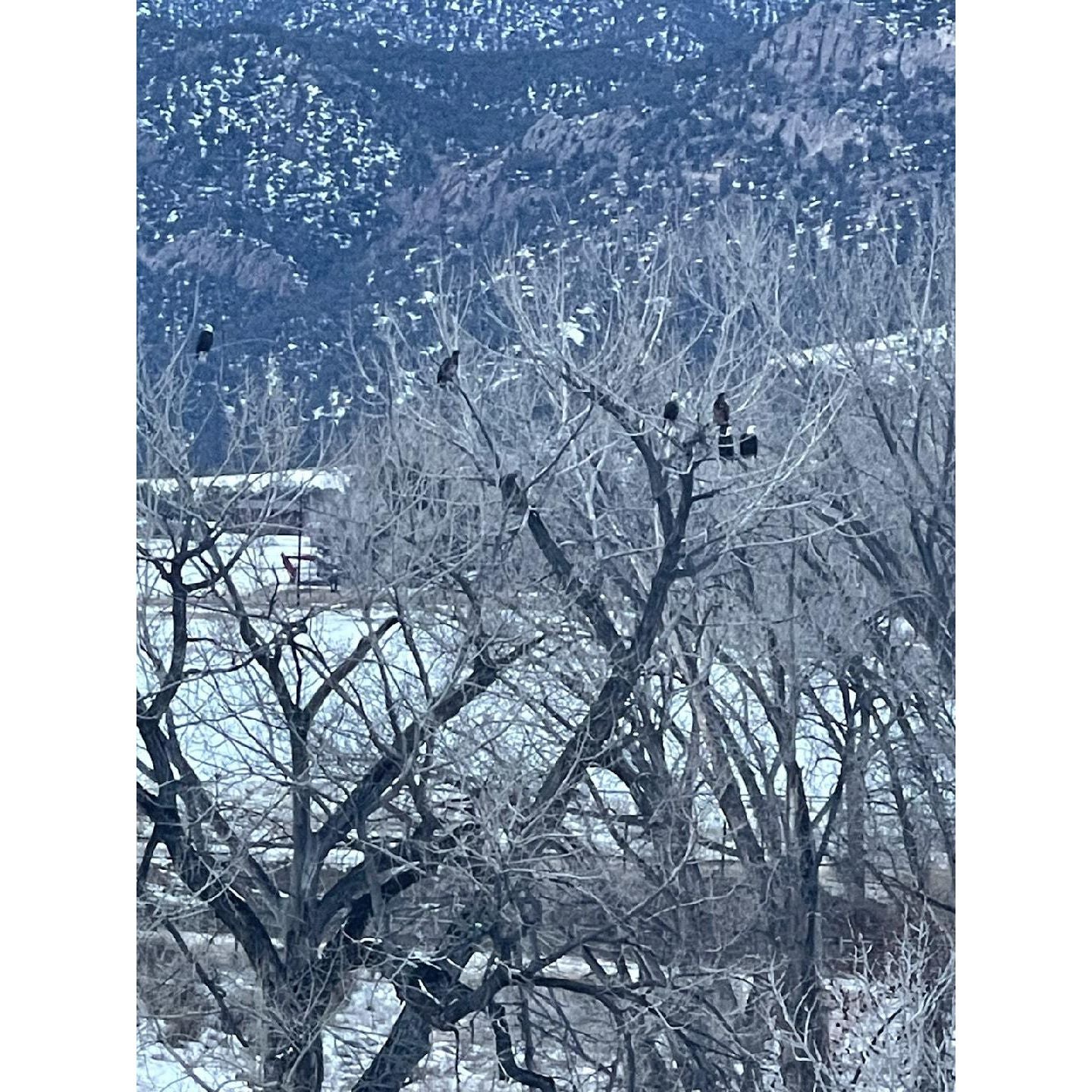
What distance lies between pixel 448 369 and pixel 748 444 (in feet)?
2.18

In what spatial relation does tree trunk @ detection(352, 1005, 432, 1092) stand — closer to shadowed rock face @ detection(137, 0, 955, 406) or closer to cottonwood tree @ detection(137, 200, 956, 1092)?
cottonwood tree @ detection(137, 200, 956, 1092)

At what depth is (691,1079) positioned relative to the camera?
11.5ft

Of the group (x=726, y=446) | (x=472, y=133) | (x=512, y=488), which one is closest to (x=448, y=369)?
(x=512, y=488)

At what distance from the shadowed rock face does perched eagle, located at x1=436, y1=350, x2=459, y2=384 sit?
15 cm

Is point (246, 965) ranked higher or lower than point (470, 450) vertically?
lower

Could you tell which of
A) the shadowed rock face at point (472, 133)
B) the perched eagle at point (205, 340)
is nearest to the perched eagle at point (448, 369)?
the shadowed rock face at point (472, 133)

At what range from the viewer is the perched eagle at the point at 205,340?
3598 millimetres

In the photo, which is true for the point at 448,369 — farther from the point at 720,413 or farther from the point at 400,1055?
the point at 400,1055

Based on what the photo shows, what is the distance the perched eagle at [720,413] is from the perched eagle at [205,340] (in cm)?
112

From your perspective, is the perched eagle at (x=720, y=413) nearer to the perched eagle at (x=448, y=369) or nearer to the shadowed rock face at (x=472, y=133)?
the shadowed rock face at (x=472, y=133)
